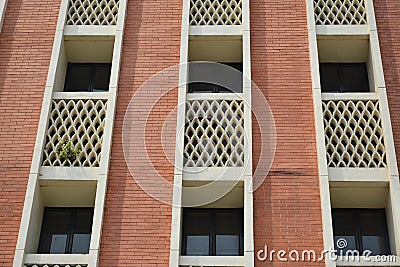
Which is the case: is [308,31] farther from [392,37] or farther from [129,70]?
[129,70]

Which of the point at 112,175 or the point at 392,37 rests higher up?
the point at 392,37

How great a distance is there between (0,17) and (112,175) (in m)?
5.33

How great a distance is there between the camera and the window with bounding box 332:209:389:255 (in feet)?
48.0

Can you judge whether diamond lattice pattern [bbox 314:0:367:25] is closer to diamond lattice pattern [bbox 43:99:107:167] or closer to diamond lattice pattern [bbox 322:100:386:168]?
diamond lattice pattern [bbox 322:100:386:168]

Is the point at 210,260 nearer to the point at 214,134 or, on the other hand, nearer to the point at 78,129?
the point at 214,134

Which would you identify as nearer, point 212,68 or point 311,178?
point 311,178

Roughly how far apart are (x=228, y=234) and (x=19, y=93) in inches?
227

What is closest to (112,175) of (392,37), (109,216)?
(109,216)

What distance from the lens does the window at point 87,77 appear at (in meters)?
17.0

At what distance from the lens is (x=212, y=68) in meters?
17.1

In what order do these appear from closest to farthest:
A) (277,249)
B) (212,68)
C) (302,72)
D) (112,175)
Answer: (277,249) < (112,175) < (302,72) < (212,68)

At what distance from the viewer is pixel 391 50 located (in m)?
16.3

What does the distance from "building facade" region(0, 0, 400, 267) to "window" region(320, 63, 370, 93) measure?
0.04 m

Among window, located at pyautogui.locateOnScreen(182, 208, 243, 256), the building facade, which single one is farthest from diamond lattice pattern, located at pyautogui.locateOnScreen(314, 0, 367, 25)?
window, located at pyautogui.locateOnScreen(182, 208, 243, 256)
